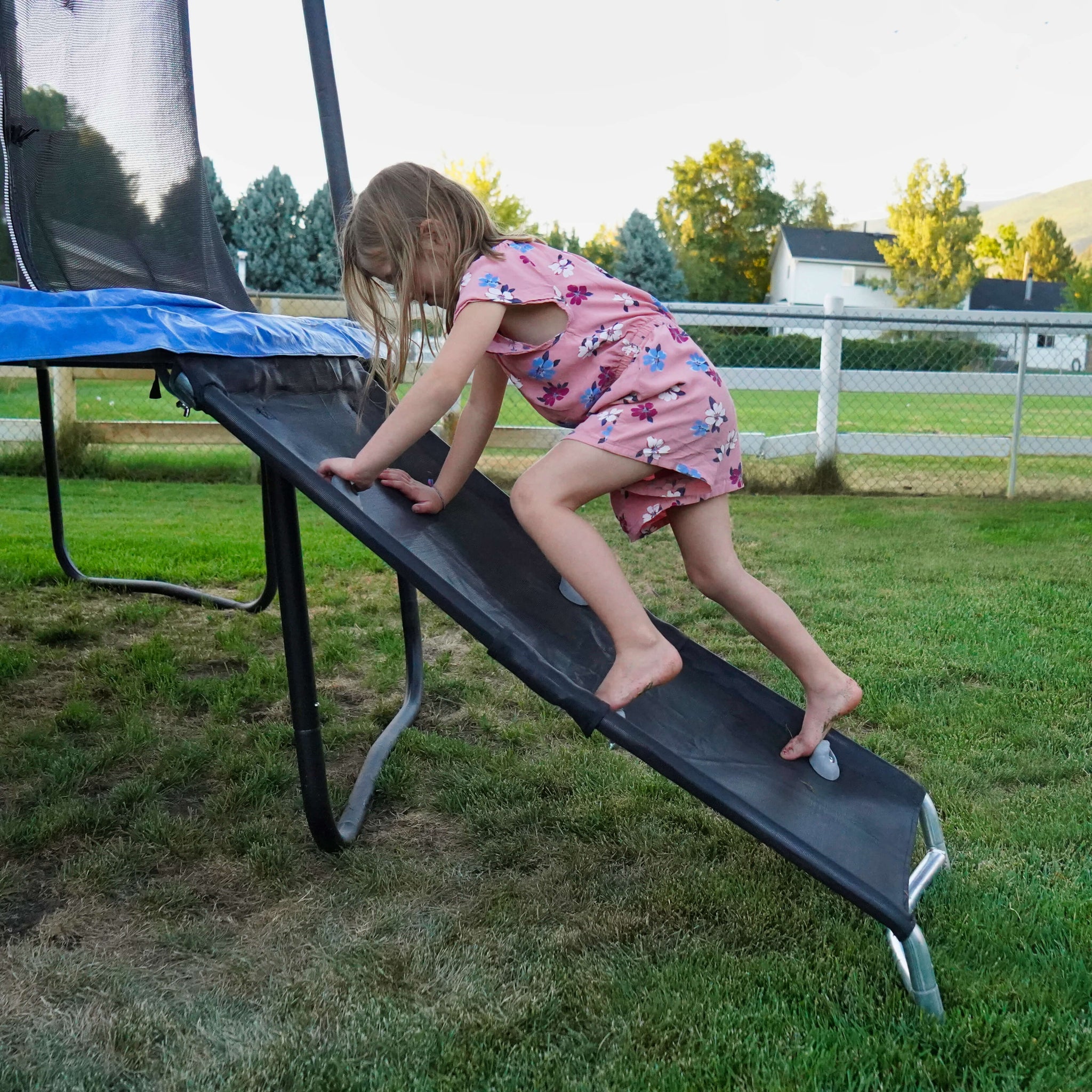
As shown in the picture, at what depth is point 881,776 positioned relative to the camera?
6.57 ft

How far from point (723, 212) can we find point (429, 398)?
45.3 m

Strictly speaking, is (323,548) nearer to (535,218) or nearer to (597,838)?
(597,838)

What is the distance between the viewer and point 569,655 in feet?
6.70

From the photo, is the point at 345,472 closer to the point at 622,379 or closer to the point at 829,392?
the point at 622,379

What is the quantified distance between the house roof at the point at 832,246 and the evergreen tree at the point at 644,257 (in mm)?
18686

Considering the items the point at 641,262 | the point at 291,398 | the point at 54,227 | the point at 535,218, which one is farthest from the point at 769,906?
the point at 535,218

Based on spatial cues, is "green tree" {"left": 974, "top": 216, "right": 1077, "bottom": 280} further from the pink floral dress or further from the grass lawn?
the pink floral dress

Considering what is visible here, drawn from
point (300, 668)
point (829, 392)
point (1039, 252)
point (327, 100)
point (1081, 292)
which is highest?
point (1039, 252)

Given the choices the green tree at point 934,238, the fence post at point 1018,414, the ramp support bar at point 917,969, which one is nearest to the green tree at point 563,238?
the green tree at point 934,238

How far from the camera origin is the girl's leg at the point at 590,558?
178 centimetres

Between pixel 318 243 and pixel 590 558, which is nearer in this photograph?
pixel 590 558

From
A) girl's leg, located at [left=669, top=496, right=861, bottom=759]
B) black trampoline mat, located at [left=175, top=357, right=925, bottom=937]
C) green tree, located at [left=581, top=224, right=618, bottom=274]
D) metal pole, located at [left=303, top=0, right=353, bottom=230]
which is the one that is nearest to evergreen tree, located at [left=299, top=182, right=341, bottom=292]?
green tree, located at [left=581, top=224, right=618, bottom=274]

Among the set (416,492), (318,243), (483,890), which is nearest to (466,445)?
(416,492)

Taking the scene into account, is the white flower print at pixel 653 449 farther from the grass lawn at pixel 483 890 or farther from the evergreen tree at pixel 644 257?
the evergreen tree at pixel 644 257
